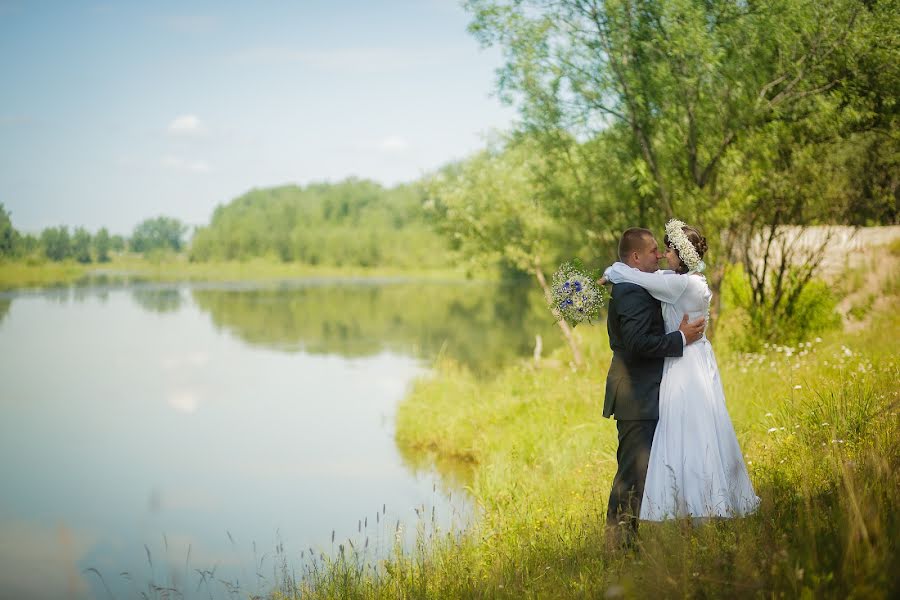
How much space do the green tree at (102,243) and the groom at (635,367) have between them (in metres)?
66.2

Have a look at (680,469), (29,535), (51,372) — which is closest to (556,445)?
(680,469)

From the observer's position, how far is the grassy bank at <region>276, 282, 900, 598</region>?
3.46m

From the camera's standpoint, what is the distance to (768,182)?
12688 millimetres

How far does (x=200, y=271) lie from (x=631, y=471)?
97858mm

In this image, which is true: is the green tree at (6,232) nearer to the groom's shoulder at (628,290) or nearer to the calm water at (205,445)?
the calm water at (205,445)

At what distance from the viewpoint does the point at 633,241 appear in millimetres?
4809

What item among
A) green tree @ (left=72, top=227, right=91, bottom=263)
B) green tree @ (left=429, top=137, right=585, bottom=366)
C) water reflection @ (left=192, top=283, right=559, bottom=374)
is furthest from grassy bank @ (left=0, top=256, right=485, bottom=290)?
green tree @ (left=429, top=137, right=585, bottom=366)

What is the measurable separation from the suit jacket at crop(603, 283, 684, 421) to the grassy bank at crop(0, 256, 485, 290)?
207 feet

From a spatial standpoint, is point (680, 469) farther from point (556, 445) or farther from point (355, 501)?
point (355, 501)

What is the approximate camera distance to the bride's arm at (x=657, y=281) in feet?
15.4

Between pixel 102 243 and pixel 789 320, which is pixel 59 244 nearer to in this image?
pixel 102 243

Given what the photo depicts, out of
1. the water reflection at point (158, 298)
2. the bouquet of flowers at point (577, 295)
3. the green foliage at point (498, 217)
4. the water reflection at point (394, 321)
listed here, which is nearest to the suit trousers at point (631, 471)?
the bouquet of flowers at point (577, 295)

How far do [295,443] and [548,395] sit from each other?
17.8 feet

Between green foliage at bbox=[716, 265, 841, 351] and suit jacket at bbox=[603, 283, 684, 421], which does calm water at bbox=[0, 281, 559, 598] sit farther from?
green foliage at bbox=[716, 265, 841, 351]
